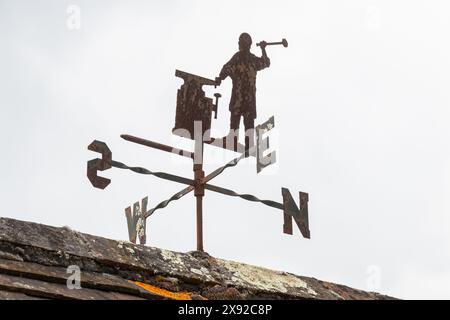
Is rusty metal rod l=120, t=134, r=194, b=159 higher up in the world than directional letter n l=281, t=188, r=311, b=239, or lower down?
higher up

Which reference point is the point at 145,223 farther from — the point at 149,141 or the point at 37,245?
the point at 37,245

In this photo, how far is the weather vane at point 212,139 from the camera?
4.41m

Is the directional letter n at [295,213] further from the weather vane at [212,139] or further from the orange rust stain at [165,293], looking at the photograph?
the orange rust stain at [165,293]

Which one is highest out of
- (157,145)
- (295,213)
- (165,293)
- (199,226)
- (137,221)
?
(157,145)

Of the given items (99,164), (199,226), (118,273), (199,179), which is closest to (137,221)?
(199,179)

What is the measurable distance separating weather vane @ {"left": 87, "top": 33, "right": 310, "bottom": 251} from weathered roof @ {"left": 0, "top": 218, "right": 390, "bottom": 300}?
0.89 feet

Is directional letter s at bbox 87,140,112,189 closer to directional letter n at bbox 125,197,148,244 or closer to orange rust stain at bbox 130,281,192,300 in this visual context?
orange rust stain at bbox 130,281,192,300

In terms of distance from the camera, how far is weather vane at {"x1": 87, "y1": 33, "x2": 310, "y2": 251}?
4414 mm

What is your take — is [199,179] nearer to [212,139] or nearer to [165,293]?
[212,139]

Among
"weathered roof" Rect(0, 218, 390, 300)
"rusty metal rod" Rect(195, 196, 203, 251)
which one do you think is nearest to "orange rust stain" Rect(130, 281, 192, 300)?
"weathered roof" Rect(0, 218, 390, 300)

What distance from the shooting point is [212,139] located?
15.3ft

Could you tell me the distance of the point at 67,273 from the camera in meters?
3.49

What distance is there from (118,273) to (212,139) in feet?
3.78
